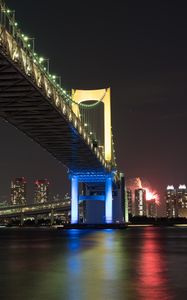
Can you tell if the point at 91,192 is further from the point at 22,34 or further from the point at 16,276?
the point at 16,276

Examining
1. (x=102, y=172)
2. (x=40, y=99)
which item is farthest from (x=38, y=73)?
(x=102, y=172)

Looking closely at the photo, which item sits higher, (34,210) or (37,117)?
(37,117)

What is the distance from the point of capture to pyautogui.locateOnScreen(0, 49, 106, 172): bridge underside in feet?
93.7

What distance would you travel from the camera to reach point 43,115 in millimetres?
38688

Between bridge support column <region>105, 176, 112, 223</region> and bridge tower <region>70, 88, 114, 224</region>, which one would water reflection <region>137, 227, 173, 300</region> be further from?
bridge support column <region>105, 176, 112, 223</region>

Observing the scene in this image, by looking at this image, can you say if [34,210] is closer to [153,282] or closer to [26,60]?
[26,60]

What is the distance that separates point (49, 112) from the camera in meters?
37.8

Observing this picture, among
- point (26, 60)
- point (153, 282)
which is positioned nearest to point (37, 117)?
point (26, 60)

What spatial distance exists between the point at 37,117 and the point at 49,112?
184 cm

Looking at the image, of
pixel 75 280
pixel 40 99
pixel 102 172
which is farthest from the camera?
pixel 102 172

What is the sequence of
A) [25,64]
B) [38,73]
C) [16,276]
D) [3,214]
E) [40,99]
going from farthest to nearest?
[3,214] → [40,99] → [38,73] → [25,64] → [16,276]

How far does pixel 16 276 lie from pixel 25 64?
14.1m

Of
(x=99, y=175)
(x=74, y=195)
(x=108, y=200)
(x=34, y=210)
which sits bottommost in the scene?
(x=108, y=200)

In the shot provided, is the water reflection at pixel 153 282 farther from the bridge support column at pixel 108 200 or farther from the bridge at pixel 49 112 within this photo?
the bridge support column at pixel 108 200
